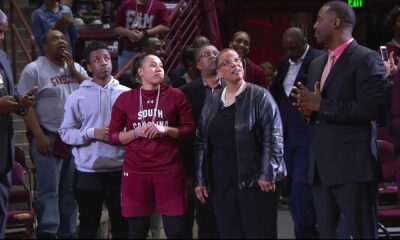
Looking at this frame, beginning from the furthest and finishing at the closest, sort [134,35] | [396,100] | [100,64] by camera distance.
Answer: [134,35] < [100,64] < [396,100]

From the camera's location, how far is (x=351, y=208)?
523cm

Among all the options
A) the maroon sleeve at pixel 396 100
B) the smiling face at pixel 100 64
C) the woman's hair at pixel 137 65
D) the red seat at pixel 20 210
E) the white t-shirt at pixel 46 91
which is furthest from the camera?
the white t-shirt at pixel 46 91

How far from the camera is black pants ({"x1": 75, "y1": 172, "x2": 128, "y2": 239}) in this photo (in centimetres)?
657

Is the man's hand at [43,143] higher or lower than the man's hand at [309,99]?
lower

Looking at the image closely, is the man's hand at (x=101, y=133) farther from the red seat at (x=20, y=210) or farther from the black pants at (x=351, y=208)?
the black pants at (x=351, y=208)

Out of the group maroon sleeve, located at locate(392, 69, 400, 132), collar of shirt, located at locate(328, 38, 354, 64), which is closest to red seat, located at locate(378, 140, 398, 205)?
maroon sleeve, located at locate(392, 69, 400, 132)

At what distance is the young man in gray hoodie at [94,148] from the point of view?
6547mm

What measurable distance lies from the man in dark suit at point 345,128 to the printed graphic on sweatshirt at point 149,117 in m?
1.27

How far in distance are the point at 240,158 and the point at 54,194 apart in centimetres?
200

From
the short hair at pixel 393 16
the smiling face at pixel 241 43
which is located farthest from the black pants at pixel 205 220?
the short hair at pixel 393 16

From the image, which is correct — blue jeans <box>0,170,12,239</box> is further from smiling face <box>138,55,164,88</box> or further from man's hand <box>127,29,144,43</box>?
man's hand <box>127,29,144,43</box>

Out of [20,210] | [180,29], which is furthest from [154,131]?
[180,29]

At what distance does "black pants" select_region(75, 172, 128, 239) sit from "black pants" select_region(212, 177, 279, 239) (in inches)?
38.2

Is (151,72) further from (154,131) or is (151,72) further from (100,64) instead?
(100,64)
